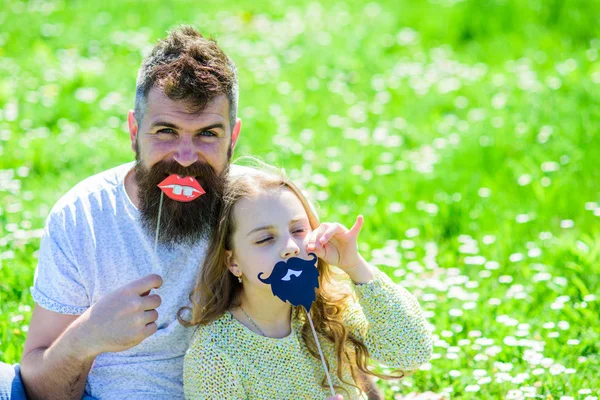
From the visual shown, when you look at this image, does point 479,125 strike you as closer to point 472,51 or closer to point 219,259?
point 472,51

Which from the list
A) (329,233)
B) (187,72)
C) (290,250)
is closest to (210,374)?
(290,250)

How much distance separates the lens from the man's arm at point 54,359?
105 inches

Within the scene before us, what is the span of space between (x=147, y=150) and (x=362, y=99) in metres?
3.91

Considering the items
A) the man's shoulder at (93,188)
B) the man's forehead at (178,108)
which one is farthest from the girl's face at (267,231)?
the man's shoulder at (93,188)

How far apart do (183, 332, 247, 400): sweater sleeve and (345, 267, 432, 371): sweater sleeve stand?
0.46 m

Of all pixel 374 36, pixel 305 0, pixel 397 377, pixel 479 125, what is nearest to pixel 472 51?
pixel 374 36

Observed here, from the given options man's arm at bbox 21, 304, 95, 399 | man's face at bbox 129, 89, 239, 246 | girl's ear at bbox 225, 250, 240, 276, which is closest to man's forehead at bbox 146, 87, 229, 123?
man's face at bbox 129, 89, 239, 246

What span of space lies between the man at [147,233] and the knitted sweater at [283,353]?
0.25 meters

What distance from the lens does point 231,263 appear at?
284 cm

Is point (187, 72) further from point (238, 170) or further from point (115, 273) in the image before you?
point (115, 273)

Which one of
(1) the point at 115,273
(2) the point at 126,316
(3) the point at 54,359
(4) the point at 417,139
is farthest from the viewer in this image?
(4) the point at 417,139

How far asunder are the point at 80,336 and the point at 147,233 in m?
0.46

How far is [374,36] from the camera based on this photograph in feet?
24.9

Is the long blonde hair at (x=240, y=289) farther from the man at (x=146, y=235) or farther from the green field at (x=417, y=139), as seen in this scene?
the green field at (x=417, y=139)
